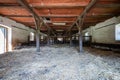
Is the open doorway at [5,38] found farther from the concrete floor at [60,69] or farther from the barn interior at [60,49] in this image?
the concrete floor at [60,69]

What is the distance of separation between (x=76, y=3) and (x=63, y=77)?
273cm

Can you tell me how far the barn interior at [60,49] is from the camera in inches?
104

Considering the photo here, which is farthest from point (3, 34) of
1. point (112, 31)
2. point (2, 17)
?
point (112, 31)

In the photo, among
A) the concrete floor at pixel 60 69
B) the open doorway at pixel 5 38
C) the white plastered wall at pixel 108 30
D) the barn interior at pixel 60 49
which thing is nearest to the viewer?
the concrete floor at pixel 60 69

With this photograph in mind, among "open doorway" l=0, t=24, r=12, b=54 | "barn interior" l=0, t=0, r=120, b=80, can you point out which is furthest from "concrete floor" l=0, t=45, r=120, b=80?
"open doorway" l=0, t=24, r=12, b=54

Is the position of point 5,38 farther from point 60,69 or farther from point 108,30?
point 108,30

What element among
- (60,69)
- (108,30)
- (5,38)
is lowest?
(60,69)

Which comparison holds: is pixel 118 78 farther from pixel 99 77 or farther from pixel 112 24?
pixel 112 24

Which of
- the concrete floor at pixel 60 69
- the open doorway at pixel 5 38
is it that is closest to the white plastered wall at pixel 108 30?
the concrete floor at pixel 60 69

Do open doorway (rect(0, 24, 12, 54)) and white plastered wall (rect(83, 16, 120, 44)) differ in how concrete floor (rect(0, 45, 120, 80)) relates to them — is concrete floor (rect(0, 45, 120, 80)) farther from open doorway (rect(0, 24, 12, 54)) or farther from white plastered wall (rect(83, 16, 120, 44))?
open doorway (rect(0, 24, 12, 54))

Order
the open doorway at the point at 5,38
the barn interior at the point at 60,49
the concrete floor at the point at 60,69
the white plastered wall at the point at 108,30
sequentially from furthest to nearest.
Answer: the open doorway at the point at 5,38, the white plastered wall at the point at 108,30, the barn interior at the point at 60,49, the concrete floor at the point at 60,69

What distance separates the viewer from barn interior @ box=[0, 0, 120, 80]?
8.68 ft

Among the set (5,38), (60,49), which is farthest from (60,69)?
(5,38)

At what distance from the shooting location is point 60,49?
24.9 ft
